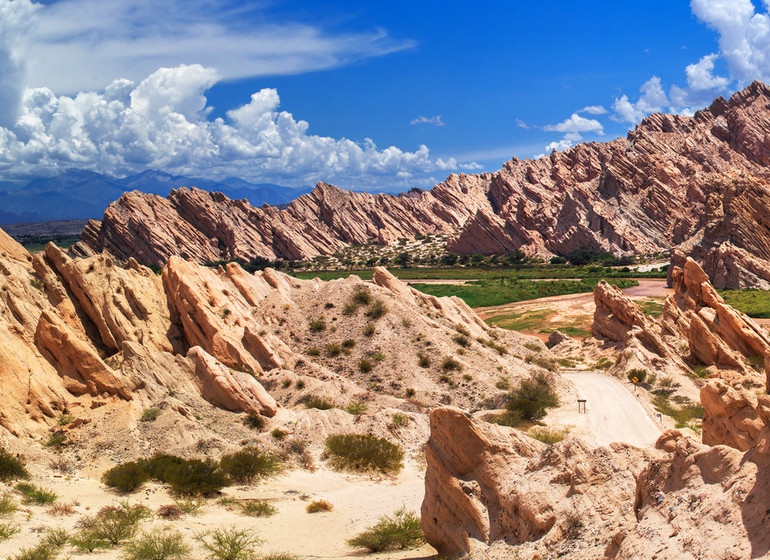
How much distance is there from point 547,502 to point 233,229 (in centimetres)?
15666

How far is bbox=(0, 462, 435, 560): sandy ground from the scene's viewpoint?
1396 centimetres

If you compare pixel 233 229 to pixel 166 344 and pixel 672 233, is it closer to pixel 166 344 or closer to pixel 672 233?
pixel 672 233

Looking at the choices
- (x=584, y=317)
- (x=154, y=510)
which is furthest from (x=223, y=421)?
(x=584, y=317)

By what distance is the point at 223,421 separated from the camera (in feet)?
75.4

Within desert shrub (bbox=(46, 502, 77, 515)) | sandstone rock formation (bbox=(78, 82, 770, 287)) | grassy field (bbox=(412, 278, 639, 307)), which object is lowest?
desert shrub (bbox=(46, 502, 77, 515))

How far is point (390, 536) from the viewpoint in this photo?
14.4 meters

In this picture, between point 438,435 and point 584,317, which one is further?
point 584,317

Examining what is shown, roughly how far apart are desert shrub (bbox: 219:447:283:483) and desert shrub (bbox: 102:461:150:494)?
2.55 m

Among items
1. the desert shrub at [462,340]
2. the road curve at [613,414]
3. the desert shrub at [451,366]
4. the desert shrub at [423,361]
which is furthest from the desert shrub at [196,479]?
the desert shrub at [462,340]

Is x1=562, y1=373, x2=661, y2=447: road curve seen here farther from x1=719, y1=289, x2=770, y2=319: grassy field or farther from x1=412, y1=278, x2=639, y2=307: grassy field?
x1=412, y1=278, x2=639, y2=307: grassy field

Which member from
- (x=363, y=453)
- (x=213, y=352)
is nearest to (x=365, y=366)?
(x=213, y=352)

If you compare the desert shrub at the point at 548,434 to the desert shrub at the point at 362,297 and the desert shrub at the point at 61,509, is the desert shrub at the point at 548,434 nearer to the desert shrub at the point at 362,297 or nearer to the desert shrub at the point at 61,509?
the desert shrub at the point at 362,297

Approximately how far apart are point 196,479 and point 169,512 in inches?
81.5

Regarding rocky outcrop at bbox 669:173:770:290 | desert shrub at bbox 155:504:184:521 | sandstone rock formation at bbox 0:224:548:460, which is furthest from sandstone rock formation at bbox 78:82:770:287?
desert shrub at bbox 155:504:184:521
